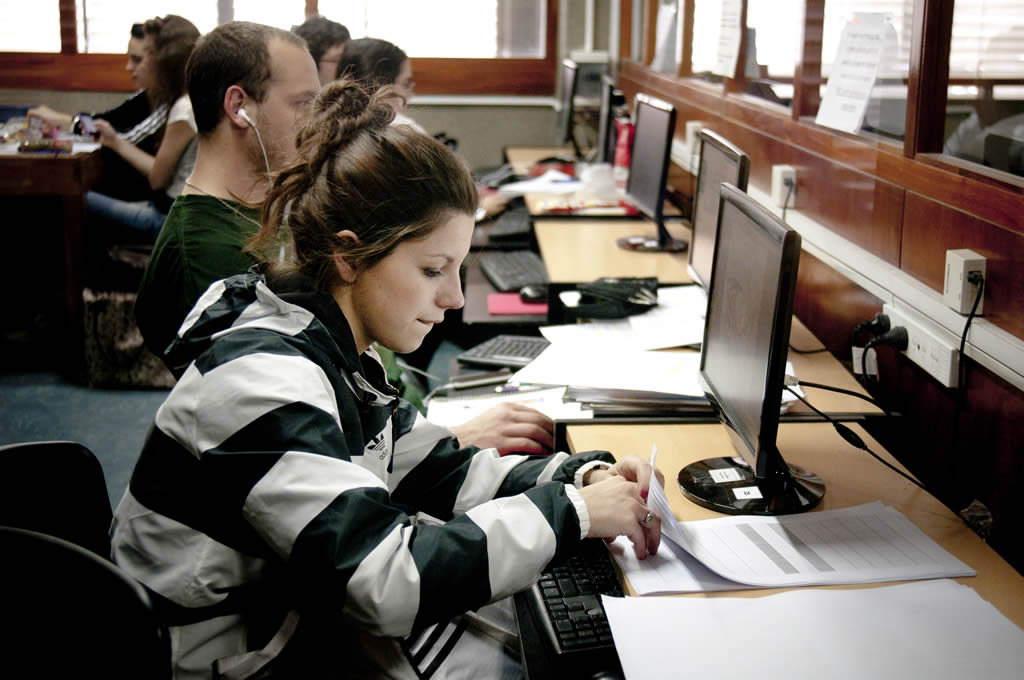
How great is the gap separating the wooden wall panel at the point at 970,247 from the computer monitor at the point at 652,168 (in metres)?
1.11

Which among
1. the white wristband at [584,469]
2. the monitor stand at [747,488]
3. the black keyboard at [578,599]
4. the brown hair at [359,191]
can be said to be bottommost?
the black keyboard at [578,599]

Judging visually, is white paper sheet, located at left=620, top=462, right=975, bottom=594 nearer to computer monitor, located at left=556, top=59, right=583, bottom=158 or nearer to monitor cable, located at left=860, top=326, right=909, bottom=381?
monitor cable, located at left=860, top=326, right=909, bottom=381

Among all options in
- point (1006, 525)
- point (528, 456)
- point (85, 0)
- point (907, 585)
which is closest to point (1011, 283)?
point (1006, 525)

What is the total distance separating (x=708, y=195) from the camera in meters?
2.26

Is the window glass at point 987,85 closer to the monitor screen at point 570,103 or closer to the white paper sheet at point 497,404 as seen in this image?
the white paper sheet at point 497,404

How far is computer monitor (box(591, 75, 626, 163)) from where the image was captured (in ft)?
13.3

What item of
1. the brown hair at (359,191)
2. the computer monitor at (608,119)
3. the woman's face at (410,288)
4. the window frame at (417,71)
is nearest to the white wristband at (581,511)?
the woman's face at (410,288)

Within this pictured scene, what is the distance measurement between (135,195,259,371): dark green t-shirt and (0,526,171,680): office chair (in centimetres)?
83

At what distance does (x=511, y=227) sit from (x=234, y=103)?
1.93 m

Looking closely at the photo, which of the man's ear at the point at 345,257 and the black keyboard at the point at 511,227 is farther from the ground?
the man's ear at the point at 345,257

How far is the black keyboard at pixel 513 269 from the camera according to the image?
3.04 metres

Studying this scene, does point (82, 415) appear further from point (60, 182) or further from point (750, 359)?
point (750, 359)

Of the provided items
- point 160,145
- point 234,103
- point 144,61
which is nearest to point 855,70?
point 234,103

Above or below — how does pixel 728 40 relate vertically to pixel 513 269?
above
